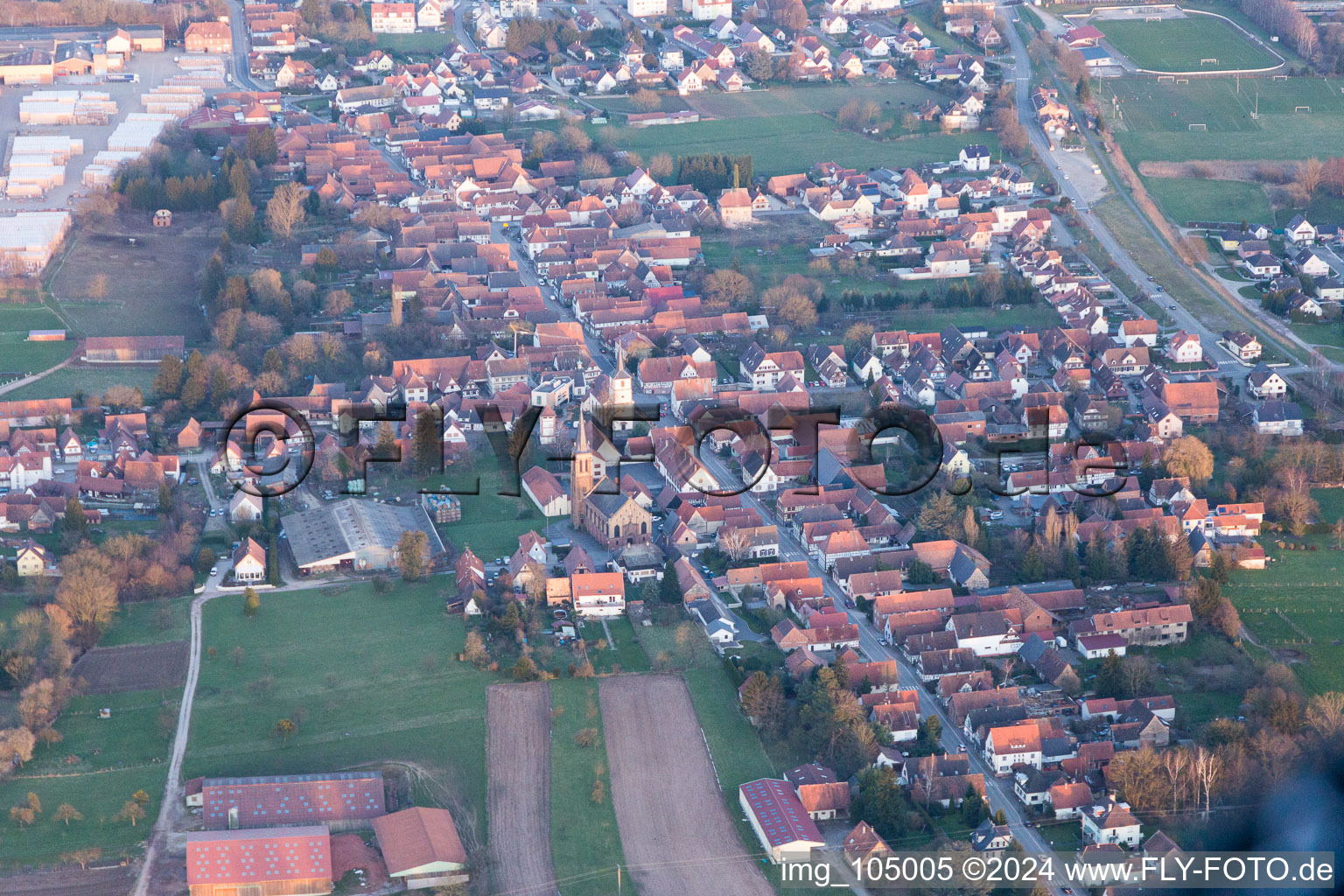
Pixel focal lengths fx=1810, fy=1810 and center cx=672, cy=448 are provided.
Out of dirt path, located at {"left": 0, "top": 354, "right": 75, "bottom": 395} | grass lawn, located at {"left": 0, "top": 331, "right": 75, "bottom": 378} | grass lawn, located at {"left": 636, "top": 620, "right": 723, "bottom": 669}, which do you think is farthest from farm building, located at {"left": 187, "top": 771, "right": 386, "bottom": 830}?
grass lawn, located at {"left": 0, "top": 331, "right": 75, "bottom": 378}

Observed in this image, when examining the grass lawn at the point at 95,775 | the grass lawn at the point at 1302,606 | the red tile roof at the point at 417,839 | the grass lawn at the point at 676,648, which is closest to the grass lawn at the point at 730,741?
the grass lawn at the point at 676,648

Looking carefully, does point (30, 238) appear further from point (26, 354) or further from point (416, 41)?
point (416, 41)

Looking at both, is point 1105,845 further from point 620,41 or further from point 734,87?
point 620,41

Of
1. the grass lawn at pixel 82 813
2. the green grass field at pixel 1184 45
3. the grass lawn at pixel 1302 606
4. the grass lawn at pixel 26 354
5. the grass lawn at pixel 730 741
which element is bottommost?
the grass lawn at pixel 82 813

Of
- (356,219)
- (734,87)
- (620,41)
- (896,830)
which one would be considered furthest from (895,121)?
(896,830)

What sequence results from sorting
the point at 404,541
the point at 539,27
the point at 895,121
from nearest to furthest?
the point at 404,541 < the point at 895,121 < the point at 539,27

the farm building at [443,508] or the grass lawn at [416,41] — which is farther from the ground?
the grass lawn at [416,41]

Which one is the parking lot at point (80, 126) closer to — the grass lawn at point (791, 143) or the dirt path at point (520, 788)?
the grass lawn at point (791, 143)
